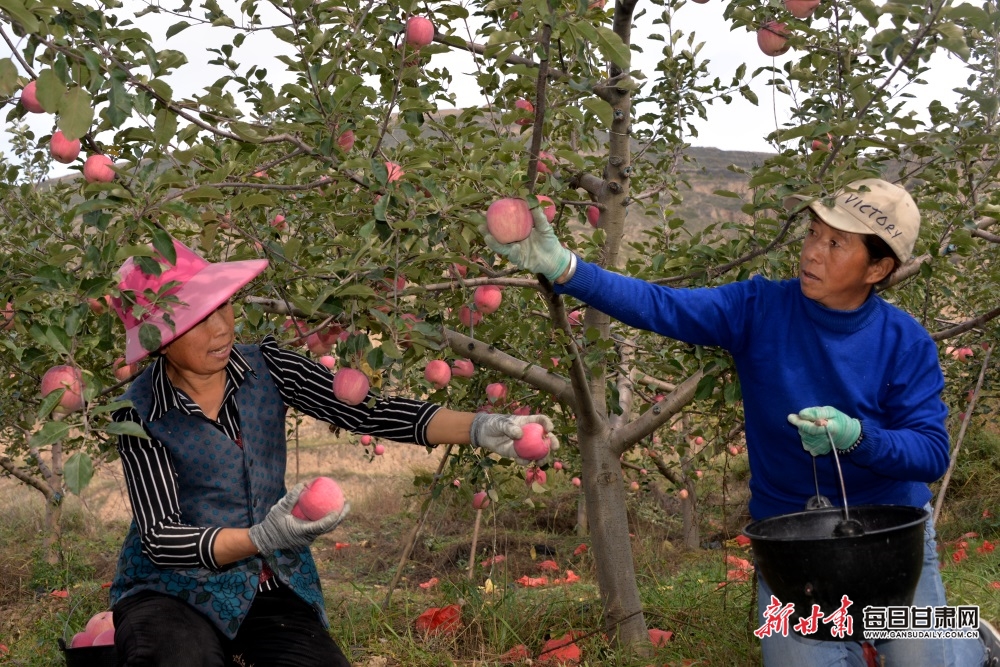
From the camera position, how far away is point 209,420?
2184 mm

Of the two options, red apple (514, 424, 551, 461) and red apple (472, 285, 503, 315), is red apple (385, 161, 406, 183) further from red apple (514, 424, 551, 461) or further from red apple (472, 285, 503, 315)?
red apple (514, 424, 551, 461)

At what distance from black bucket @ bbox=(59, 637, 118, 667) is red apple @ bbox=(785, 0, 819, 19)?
2282mm

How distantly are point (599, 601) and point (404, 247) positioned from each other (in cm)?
182

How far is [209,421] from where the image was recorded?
2.18 metres

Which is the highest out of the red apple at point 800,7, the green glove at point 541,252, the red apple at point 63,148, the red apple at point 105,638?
the red apple at point 800,7

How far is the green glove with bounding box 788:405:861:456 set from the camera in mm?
1821

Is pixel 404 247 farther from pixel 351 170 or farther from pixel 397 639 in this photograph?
pixel 397 639

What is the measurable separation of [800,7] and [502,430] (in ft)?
4.37

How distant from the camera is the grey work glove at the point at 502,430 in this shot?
6.94 feet

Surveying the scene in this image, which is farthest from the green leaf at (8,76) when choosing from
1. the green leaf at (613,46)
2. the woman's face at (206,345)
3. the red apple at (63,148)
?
the green leaf at (613,46)

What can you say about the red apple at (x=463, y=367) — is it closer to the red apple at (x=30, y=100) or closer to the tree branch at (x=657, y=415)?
the tree branch at (x=657, y=415)

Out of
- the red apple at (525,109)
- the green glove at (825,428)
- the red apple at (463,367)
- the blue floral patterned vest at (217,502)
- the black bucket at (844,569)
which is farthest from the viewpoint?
the red apple at (463,367)

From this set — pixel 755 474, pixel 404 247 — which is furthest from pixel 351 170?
pixel 755 474

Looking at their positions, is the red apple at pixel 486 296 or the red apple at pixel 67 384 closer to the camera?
the red apple at pixel 67 384
